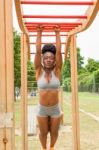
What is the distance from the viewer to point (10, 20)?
309 cm

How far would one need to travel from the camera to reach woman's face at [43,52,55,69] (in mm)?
5512

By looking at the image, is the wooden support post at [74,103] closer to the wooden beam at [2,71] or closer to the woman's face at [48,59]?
the woman's face at [48,59]

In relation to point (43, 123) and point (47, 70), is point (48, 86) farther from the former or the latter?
point (43, 123)

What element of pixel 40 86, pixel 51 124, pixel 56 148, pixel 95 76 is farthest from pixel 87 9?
pixel 95 76

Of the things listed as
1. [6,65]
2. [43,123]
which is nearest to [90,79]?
[43,123]

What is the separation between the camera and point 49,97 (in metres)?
5.76

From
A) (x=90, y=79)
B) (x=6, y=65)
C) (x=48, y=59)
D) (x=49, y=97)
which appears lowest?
(x=49, y=97)

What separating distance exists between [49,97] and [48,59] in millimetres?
551

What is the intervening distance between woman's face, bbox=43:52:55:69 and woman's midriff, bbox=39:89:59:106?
13.9 inches

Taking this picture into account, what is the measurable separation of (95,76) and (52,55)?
6813 cm

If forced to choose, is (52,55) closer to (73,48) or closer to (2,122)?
(73,48)

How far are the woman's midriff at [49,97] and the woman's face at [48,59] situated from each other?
0.35 metres

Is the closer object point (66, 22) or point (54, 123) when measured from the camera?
point (54, 123)

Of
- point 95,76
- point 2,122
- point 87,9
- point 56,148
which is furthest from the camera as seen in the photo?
point 95,76
